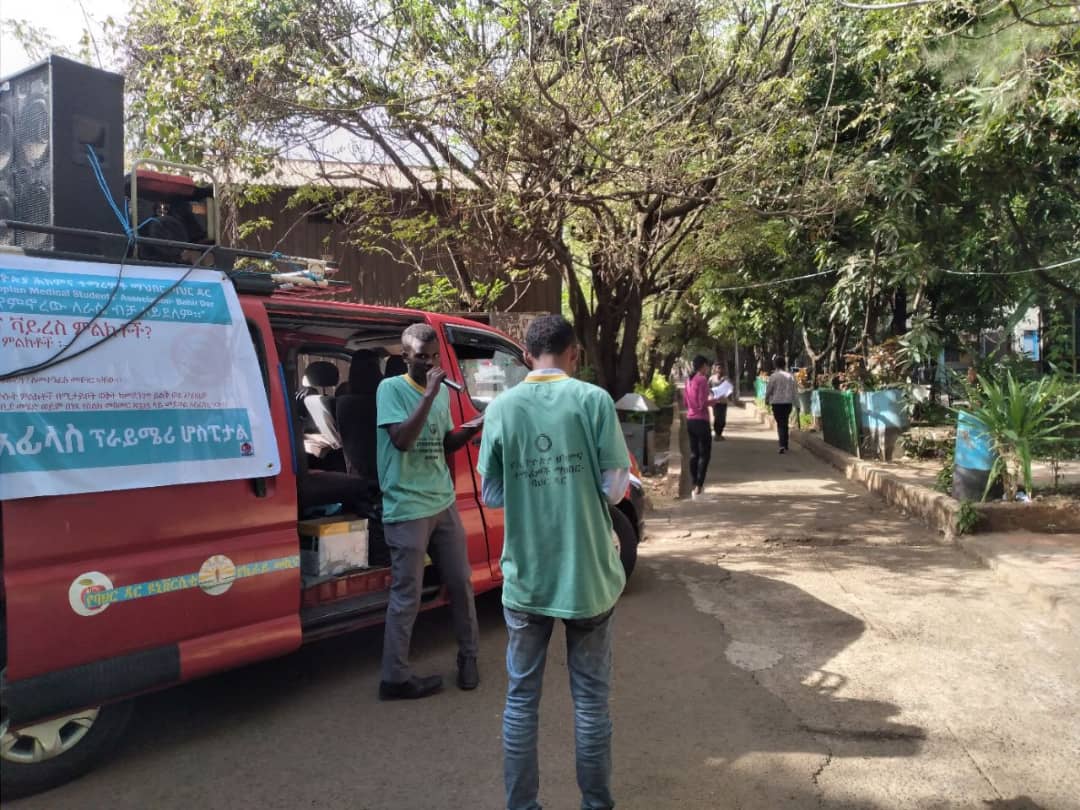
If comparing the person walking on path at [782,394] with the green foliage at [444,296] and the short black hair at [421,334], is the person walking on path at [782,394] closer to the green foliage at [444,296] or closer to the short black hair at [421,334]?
the green foliage at [444,296]

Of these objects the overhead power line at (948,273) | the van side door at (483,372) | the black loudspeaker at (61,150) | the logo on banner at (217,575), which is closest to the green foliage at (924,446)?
the overhead power line at (948,273)

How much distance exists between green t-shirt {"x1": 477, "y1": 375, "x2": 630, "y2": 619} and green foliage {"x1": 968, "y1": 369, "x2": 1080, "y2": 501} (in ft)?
19.5

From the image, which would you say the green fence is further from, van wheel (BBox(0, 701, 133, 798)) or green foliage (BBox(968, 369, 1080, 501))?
van wheel (BBox(0, 701, 133, 798))

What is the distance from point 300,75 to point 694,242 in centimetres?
824

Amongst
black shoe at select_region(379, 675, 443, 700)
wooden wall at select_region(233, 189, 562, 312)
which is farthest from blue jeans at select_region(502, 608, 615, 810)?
wooden wall at select_region(233, 189, 562, 312)

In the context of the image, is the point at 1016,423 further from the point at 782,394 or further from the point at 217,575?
the point at 782,394

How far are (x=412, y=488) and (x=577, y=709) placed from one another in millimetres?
1542

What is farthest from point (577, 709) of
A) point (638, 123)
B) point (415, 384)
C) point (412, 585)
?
point (638, 123)

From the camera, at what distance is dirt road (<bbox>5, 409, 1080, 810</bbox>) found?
3254mm

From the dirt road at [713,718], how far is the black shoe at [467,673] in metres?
0.06

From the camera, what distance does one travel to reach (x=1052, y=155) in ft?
31.8

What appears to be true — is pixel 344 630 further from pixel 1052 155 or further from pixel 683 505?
pixel 1052 155

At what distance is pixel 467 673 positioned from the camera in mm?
4266

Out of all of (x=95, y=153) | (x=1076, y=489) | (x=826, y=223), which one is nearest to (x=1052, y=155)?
(x=826, y=223)
